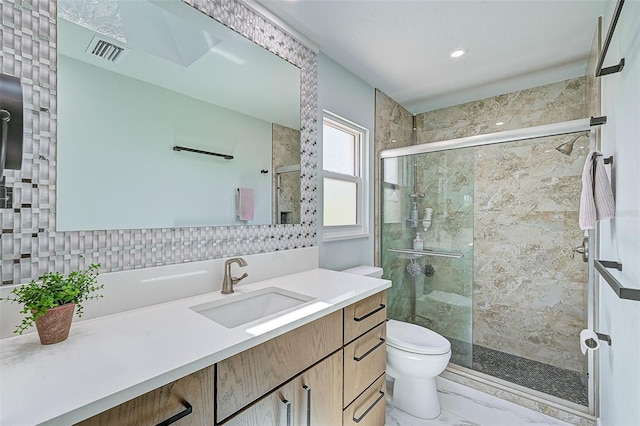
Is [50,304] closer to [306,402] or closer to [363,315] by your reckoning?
[306,402]

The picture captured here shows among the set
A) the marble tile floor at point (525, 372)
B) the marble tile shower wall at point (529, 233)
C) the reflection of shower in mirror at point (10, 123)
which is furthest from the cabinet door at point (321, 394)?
the marble tile shower wall at point (529, 233)

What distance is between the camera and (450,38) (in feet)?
6.16

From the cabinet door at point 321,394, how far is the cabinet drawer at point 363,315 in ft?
0.38

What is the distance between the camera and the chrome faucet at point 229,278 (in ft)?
4.39

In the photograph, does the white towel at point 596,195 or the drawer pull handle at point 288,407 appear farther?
the white towel at point 596,195

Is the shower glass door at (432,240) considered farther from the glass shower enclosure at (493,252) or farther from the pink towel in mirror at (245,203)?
the pink towel in mirror at (245,203)

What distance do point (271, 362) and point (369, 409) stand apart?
829 mm

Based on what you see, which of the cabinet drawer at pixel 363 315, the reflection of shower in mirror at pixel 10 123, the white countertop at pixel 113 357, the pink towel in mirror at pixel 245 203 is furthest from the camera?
the pink towel in mirror at pixel 245 203

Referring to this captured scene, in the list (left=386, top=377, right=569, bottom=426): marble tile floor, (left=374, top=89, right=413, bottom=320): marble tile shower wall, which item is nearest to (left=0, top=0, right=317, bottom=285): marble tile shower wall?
(left=386, top=377, right=569, bottom=426): marble tile floor

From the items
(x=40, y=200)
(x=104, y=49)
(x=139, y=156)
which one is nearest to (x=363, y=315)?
(x=139, y=156)

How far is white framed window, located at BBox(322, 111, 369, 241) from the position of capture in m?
2.15

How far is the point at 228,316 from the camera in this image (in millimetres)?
1277

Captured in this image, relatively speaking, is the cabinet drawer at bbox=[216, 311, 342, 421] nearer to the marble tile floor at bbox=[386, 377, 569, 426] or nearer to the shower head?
the marble tile floor at bbox=[386, 377, 569, 426]

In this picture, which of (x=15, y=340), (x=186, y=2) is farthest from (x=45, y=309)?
(x=186, y=2)
